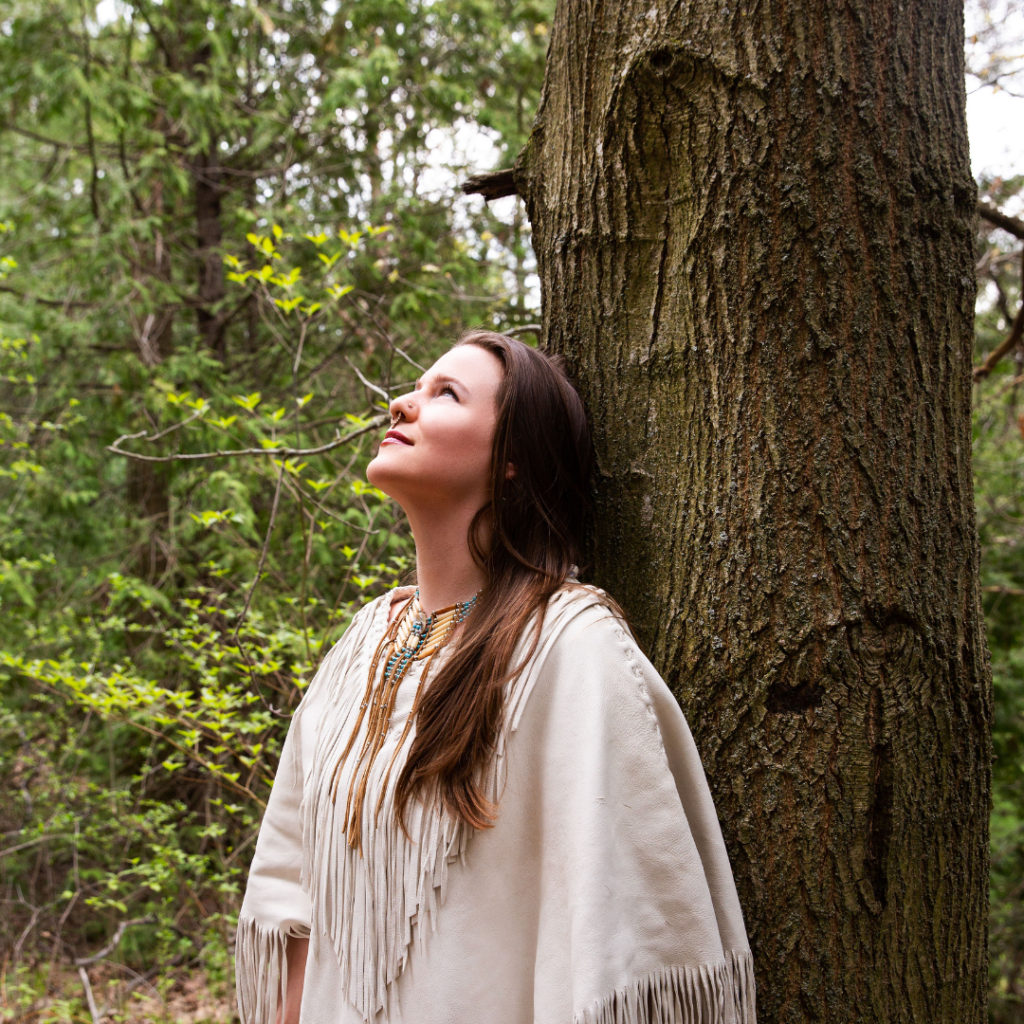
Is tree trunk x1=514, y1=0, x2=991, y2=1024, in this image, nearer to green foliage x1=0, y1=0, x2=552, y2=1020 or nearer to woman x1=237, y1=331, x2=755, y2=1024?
woman x1=237, y1=331, x2=755, y2=1024

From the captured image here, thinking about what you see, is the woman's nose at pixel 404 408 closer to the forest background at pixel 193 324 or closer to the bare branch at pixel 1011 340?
the bare branch at pixel 1011 340

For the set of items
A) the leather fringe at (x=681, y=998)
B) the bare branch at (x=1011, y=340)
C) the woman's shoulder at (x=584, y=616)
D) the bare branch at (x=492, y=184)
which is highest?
the bare branch at (x=492, y=184)

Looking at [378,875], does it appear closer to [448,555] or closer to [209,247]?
[448,555]

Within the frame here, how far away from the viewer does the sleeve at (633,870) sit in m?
1.26

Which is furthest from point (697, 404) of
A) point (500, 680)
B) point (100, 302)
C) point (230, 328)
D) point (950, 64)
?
point (230, 328)

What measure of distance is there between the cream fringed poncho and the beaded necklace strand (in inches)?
0.8

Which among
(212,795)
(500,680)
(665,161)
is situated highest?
(665,161)

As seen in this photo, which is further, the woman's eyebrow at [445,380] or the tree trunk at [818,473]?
the woman's eyebrow at [445,380]

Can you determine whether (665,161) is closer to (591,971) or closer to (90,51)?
(591,971)

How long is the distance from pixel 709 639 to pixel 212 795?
16.0 feet

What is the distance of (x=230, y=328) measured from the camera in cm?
698

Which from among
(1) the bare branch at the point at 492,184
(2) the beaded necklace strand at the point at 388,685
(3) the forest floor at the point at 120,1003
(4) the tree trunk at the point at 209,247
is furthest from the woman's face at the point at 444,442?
(4) the tree trunk at the point at 209,247

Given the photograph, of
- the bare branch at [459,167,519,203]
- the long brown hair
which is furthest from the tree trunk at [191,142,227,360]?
the long brown hair

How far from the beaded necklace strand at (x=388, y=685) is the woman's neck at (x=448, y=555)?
3cm
